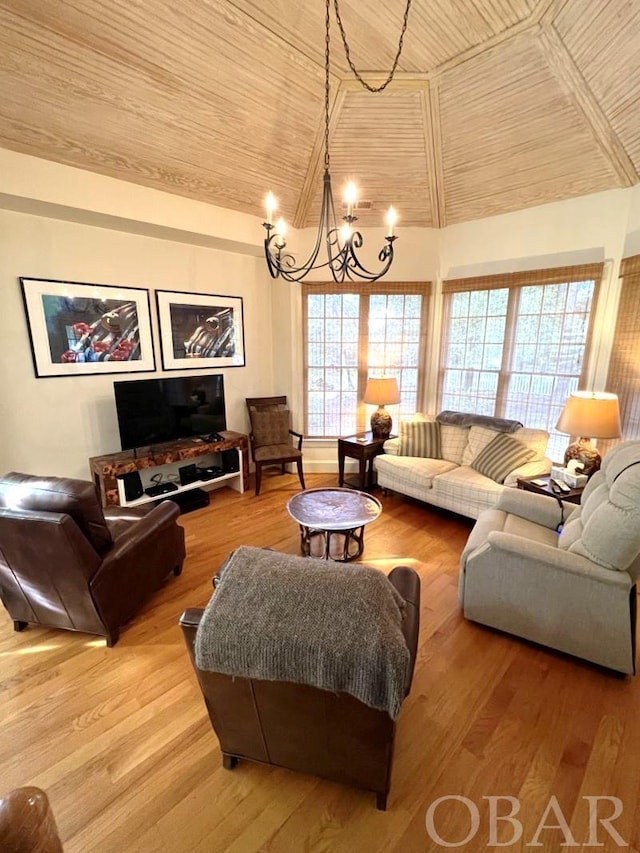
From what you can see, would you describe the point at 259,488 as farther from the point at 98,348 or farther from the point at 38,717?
the point at 38,717

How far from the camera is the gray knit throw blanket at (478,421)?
3633mm

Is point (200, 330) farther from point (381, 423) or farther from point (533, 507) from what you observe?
point (533, 507)

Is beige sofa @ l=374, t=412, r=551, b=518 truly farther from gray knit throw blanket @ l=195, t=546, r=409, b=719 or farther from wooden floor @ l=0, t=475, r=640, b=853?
gray knit throw blanket @ l=195, t=546, r=409, b=719

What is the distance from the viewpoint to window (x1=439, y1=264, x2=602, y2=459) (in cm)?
348

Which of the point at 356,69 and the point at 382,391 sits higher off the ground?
the point at 356,69

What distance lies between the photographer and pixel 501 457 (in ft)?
11.3

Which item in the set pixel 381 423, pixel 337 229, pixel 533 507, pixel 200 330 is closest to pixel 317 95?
pixel 337 229

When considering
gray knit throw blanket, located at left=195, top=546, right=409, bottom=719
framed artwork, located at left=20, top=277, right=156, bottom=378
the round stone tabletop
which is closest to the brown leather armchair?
the round stone tabletop

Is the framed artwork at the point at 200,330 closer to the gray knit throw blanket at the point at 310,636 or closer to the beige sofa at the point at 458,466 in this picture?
the beige sofa at the point at 458,466

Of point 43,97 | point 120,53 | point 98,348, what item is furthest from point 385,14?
point 98,348

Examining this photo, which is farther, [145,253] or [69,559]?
[145,253]

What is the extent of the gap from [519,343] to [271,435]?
9.52ft

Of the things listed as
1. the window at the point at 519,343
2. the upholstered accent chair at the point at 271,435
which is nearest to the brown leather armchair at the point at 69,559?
the upholstered accent chair at the point at 271,435

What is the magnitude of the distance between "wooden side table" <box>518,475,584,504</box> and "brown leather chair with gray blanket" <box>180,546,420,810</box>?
195cm
